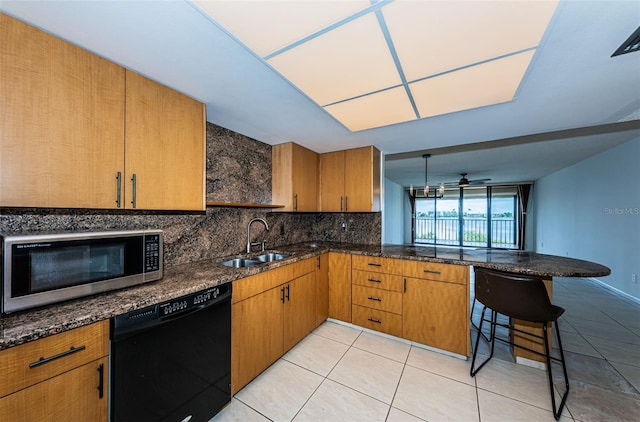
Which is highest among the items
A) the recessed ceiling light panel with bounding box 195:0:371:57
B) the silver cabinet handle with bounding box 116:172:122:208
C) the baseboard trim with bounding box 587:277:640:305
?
the recessed ceiling light panel with bounding box 195:0:371:57

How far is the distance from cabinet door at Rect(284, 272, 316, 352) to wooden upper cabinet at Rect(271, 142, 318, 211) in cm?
93

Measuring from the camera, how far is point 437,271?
2174mm

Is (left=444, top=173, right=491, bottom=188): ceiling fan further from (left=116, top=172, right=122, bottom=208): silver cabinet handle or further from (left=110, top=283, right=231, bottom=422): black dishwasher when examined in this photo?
(left=116, top=172, right=122, bottom=208): silver cabinet handle

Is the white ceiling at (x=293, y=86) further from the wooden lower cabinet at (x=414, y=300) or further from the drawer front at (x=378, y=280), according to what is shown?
the drawer front at (x=378, y=280)

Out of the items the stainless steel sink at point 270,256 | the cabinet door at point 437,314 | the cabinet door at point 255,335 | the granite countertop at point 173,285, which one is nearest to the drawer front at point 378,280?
the cabinet door at point 437,314

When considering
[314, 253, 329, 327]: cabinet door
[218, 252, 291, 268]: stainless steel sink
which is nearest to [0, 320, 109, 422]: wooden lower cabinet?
[218, 252, 291, 268]: stainless steel sink

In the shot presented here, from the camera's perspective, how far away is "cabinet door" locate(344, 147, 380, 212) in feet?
9.50

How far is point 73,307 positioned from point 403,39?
6.54 feet

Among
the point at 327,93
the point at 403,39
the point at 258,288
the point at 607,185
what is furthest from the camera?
the point at 607,185

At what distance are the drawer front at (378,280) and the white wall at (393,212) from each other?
410 centimetres

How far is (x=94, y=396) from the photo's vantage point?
0.99 m

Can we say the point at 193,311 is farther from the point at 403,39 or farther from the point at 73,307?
the point at 403,39

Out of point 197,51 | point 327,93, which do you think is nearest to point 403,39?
point 327,93

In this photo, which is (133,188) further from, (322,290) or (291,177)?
(322,290)
